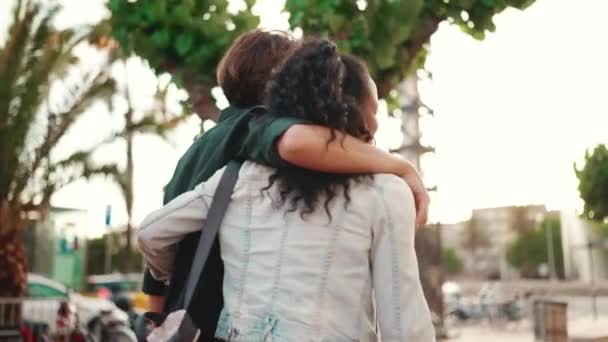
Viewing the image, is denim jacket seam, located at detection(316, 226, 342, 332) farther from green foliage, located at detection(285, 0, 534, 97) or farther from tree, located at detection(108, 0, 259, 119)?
tree, located at detection(108, 0, 259, 119)

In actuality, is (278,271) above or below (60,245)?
below

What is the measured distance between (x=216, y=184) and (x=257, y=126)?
5.5 inches

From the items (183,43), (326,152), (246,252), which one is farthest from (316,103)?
(183,43)

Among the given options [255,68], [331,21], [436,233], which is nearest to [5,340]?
[436,233]

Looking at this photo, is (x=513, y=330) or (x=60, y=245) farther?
(x=513, y=330)

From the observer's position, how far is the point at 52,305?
10078mm

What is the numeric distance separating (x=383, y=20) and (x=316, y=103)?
8.41 ft

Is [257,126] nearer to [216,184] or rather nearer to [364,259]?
[216,184]

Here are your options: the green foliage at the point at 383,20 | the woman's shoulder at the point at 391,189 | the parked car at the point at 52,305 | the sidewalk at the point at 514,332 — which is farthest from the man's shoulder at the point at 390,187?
the sidewalk at the point at 514,332

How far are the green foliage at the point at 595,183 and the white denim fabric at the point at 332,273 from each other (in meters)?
21.8

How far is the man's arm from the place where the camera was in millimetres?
1408

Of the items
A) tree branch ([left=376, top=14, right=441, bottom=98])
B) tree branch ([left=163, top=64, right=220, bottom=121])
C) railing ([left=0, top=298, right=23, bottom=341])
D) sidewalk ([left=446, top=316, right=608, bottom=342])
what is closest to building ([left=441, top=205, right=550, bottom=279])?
sidewalk ([left=446, top=316, right=608, bottom=342])

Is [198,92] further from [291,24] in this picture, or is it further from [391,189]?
[391,189]

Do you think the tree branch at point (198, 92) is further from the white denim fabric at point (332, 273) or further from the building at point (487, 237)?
the building at point (487, 237)
